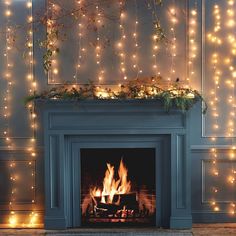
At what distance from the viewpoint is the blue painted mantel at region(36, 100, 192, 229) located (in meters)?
4.26

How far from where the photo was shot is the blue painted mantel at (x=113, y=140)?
4262mm

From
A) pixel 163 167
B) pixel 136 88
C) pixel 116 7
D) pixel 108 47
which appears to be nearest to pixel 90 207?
pixel 163 167

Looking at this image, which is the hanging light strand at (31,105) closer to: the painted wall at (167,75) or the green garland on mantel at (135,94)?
the painted wall at (167,75)

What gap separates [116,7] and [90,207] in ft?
6.60

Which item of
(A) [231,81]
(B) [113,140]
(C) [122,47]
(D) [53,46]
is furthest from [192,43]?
(D) [53,46]

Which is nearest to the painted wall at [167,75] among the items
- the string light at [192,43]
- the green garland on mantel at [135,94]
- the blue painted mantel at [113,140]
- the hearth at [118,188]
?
the string light at [192,43]

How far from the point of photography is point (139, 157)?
450 cm

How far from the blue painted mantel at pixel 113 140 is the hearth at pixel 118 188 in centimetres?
13

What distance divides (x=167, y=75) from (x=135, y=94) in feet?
1.40

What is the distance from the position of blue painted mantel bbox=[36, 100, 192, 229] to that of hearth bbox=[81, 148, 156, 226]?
13 cm

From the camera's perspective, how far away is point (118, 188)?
4.55 m

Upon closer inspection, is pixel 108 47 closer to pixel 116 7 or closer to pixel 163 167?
pixel 116 7

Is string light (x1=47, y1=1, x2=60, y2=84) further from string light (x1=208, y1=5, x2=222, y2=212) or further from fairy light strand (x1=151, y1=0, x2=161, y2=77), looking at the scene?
string light (x1=208, y1=5, x2=222, y2=212)

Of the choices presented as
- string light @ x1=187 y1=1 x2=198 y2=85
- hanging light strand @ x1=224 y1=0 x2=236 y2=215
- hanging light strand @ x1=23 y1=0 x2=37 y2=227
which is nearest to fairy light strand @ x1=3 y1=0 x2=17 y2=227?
hanging light strand @ x1=23 y1=0 x2=37 y2=227
